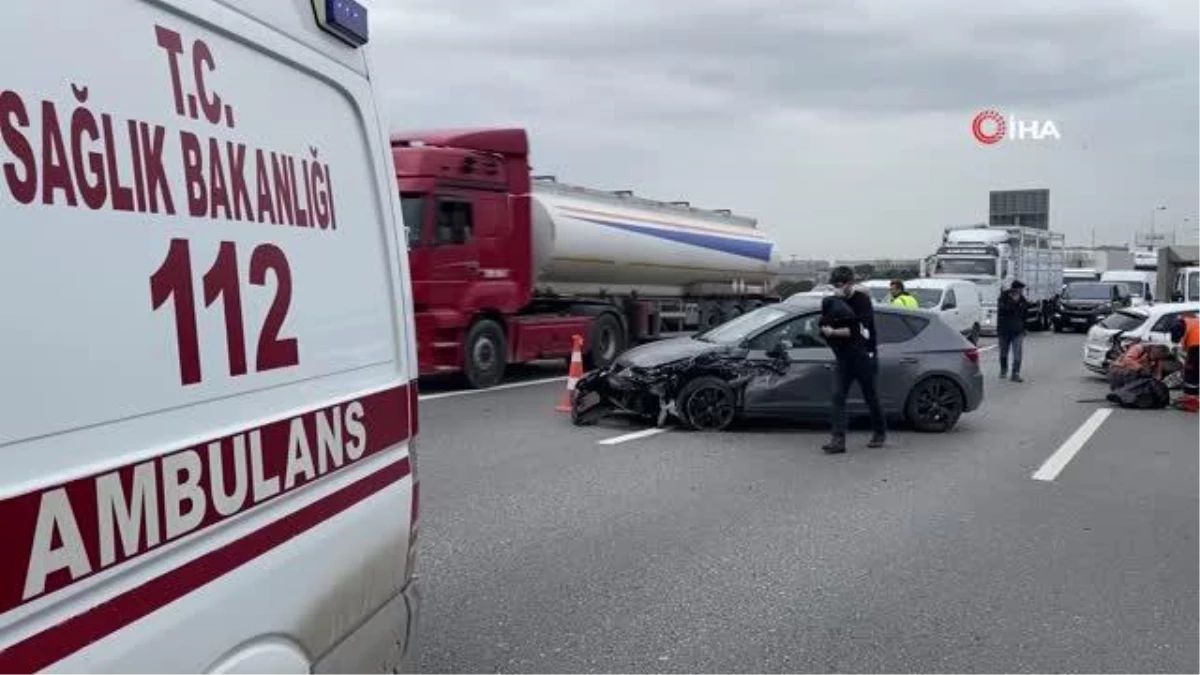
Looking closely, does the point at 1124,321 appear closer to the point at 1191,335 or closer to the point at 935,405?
the point at 1191,335

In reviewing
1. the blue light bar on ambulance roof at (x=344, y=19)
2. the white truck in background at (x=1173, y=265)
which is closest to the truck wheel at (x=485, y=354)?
the blue light bar on ambulance roof at (x=344, y=19)

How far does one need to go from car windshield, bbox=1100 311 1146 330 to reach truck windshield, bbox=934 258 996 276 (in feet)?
44.6

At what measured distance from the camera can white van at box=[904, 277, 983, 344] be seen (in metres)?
25.8

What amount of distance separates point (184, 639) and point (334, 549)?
0.60 metres

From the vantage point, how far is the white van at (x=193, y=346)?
5.29ft

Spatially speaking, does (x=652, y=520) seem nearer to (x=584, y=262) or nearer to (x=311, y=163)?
(x=311, y=163)

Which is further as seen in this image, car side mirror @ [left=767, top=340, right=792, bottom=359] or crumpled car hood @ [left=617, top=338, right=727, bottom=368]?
crumpled car hood @ [left=617, top=338, right=727, bottom=368]

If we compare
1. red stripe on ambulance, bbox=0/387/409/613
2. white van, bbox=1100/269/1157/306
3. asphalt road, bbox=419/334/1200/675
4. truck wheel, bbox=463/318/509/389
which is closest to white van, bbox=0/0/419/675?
red stripe on ambulance, bbox=0/387/409/613

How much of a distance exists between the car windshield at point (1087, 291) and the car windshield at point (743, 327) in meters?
27.3

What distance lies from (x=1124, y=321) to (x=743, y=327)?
935cm

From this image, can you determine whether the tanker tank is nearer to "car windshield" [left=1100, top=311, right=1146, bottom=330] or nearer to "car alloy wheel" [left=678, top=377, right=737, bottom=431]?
"car alloy wheel" [left=678, top=377, right=737, bottom=431]

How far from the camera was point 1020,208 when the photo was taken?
50.4 meters

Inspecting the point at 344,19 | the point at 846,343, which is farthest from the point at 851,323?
the point at 344,19

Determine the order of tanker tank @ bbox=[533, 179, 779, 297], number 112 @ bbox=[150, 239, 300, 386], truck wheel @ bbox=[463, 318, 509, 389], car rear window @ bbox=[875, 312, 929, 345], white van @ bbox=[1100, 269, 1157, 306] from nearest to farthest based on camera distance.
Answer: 1. number 112 @ bbox=[150, 239, 300, 386]
2. car rear window @ bbox=[875, 312, 929, 345]
3. truck wheel @ bbox=[463, 318, 509, 389]
4. tanker tank @ bbox=[533, 179, 779, 297]
5. white van @ bbox=[1100, 269, 1157, 306]
